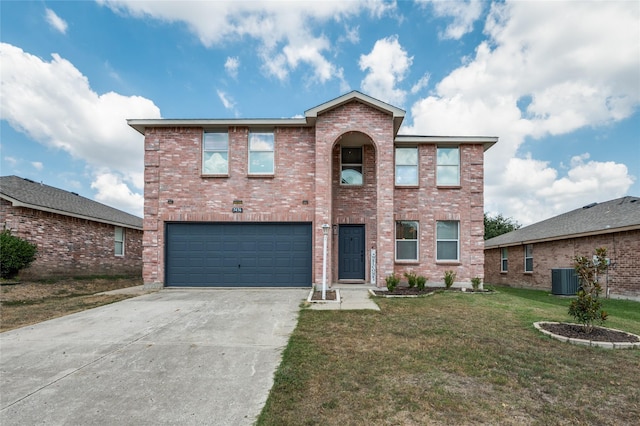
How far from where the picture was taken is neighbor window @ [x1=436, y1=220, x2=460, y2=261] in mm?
12789

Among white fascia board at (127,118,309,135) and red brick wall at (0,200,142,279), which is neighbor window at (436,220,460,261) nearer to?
white fascia board at (127,118,309,135)

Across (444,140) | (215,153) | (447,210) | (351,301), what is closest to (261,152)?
(215,153)

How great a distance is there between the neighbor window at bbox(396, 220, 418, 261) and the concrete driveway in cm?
617

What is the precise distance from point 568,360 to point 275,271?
9035 millimetres

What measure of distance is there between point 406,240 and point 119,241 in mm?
15562

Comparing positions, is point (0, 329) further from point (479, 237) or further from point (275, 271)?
point (479, 237)

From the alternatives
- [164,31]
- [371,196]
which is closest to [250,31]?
[164,31]

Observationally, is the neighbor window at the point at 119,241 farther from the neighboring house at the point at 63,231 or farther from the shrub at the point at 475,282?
the shrub at the point at 475,282

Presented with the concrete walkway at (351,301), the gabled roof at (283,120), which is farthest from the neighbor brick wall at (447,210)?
the gabled roof at (283,120)

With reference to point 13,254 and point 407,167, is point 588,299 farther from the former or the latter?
point 13,254

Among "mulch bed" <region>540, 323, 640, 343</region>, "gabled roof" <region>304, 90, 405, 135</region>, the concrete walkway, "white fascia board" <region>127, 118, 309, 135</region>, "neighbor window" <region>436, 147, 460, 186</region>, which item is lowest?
the concrete walkway

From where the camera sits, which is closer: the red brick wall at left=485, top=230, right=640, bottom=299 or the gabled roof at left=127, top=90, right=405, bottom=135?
the gabled roof at left=127, top=90, right=405, bottom=135

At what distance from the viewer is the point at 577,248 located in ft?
48.3

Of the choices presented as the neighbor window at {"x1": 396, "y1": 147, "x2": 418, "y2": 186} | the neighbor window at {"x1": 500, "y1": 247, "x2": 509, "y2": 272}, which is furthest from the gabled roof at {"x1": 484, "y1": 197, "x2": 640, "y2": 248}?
the neighbor window at {"x1": 396, "y1": 147, "x2": 418, "y2": 186}
